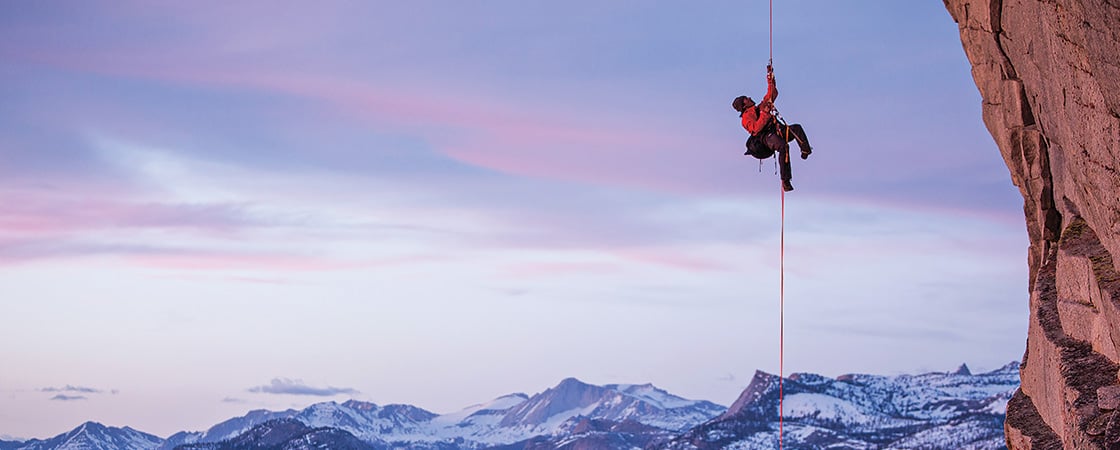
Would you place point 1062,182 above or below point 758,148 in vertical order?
above

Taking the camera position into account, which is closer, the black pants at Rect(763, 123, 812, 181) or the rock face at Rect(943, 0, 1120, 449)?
the rock face at Rect(943, 0, 1120, 449)

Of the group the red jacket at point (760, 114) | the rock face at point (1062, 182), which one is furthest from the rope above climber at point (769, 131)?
the rock face at point (1062, 182)

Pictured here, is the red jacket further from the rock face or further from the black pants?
the rock face

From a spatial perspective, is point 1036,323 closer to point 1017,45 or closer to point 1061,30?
point 1017,45

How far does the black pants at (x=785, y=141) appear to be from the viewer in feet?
101

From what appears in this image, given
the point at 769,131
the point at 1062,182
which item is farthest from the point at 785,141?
the point at 1062,182

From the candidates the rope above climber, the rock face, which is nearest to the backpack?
the rope above climber

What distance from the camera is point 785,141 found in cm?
3116

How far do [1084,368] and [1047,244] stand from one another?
30.0ft

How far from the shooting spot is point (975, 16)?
36.0 m

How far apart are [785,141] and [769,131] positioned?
744mm

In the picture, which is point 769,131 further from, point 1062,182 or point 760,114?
point 1062,182

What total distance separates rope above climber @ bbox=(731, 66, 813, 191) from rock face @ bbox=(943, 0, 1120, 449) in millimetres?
5306

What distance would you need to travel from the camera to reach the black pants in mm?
30922
